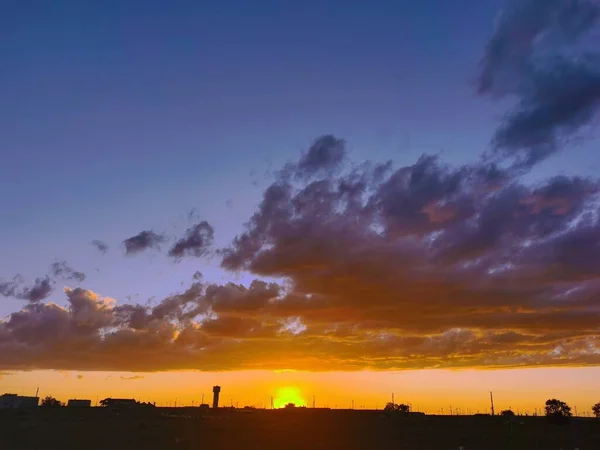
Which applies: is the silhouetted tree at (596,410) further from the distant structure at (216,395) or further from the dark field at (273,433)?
the distant structure at (216,395)

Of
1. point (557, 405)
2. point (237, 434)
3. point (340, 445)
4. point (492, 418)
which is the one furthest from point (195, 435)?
point (557, 405)

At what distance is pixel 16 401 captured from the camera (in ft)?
606

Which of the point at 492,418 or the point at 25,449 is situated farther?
the point at 492,418

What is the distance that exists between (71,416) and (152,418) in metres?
20.9

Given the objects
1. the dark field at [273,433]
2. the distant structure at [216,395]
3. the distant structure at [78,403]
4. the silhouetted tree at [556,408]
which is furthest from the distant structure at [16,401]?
the silhouetted tree at [556,408]

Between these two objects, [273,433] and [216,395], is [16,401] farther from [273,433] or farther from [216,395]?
[273,433]

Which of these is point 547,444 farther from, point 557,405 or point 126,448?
point 126,448

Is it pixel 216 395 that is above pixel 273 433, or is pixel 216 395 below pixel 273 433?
above

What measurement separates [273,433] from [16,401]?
102 m

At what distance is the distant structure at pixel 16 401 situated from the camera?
182875mm

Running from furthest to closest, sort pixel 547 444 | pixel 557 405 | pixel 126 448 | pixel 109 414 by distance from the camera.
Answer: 1. pixel 557 405
2. pixel 109 414
3. pixel 547 444
4. pixel 126 448

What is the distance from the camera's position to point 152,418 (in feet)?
487

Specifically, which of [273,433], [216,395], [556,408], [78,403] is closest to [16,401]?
[78,403]

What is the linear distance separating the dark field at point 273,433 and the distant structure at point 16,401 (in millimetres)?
30661
